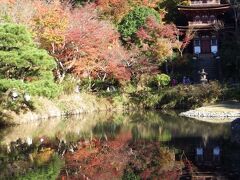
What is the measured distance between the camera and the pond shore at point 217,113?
2646cm

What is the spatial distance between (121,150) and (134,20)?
23050 mm

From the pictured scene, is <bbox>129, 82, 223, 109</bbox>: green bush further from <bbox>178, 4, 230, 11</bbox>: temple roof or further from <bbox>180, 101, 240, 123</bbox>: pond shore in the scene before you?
<bbox>178, 4, 230, 11</bbox>: temple roof

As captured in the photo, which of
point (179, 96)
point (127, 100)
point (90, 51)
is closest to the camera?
point (90, 51)

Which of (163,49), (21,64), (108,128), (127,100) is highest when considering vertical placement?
(163,49)

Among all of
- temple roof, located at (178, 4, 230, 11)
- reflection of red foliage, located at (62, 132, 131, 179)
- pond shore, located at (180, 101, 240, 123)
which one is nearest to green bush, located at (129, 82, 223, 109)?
pond shore, located at (180, 101, 240, 123)

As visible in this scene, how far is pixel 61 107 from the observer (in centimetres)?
3089

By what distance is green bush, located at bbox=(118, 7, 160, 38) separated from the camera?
125 feet

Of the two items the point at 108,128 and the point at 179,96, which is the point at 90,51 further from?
the point at 108,128

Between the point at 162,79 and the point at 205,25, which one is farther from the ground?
the point at 205,25

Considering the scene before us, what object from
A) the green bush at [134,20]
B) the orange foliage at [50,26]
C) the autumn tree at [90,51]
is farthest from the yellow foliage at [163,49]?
the orange foliage at [50,26]

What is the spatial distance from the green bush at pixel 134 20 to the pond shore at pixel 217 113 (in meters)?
11.1

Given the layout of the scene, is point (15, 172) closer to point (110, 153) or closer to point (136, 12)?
point (110, 153)

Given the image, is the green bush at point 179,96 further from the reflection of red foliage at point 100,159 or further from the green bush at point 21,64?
the reflection of red foliage at point 100,159

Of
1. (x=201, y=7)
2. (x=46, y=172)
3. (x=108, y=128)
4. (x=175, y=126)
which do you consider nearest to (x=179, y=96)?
(x=175, y=126)
